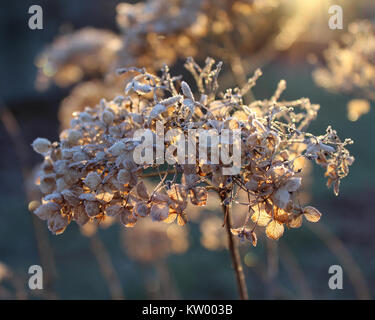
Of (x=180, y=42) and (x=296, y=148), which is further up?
(x=180, y=42)

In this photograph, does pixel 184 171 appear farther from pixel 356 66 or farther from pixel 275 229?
pixel 356 66

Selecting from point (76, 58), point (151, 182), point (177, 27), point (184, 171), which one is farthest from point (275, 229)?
point (151, 182)

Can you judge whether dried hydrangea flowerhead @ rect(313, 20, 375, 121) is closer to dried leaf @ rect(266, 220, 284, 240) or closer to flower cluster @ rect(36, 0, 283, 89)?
flower cluster @ rect(36, 0, 283, 89)

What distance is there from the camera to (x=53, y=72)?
98.2 inches

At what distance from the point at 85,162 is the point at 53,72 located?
5.90 feet

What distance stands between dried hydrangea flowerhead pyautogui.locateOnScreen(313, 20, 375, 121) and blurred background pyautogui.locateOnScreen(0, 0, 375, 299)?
0.02 m

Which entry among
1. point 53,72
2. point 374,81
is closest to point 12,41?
point 53,72

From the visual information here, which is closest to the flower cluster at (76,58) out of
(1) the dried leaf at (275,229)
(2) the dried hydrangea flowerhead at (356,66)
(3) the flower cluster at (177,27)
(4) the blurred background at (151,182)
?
(4) the blurred background at (151,182)

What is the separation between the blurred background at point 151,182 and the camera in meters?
1.92

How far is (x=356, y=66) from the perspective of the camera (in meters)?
1.82

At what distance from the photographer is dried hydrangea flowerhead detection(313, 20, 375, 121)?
1771mm
